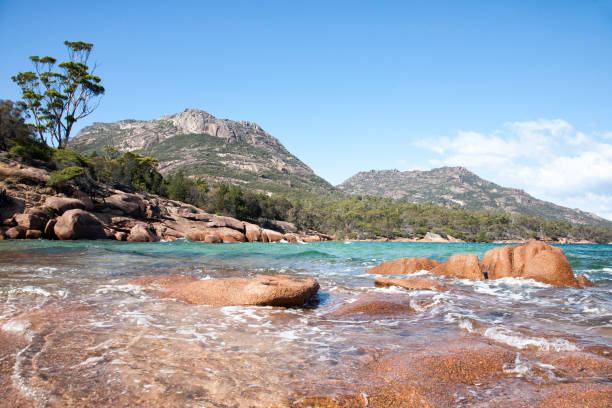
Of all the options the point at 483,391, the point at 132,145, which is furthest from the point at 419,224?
the point at 132,145

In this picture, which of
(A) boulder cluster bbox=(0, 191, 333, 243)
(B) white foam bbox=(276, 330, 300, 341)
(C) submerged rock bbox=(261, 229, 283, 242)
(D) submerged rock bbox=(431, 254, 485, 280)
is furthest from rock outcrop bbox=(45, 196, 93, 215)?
(B) white foam bbox=(276, 330, 300, 341)

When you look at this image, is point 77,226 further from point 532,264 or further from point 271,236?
point 532,264

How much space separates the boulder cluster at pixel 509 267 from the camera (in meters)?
10.5

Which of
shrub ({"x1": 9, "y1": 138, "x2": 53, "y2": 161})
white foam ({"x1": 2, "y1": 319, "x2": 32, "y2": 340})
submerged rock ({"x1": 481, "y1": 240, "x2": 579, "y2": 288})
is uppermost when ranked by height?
shrub ({"x1": 9, "y1": 138, "x2": 53, "y2": 161})

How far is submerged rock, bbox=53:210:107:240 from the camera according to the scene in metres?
26.7

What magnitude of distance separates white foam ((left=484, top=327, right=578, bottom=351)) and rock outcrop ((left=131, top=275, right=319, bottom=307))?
387 centimetres

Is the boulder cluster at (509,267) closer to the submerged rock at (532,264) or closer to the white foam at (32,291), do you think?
the submerged rock at (532,264)

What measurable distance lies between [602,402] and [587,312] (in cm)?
562

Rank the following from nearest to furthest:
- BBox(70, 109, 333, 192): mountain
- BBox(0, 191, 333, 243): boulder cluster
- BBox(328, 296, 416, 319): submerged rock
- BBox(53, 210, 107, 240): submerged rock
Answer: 1. BBox(328, 296, 416, 319): submerged rock
2. BBox(0, 191, 333, 243): boulder cluster
3. BBox(53, 210, 107, 240): submerged rock
4. BBox(70, 109, 333, 192): mountain

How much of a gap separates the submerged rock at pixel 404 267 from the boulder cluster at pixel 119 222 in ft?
87.8

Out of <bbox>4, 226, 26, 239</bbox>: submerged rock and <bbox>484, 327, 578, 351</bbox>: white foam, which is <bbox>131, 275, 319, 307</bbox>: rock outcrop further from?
<bbox>4, 226, 26, 239</bbox>: submerged rock

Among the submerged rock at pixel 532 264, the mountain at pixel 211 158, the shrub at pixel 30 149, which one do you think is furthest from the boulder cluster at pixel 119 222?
the mountain at pixel 211 158

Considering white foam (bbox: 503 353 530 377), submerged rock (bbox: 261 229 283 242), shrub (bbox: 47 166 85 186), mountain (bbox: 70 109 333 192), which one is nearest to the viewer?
white foam (bbox: 503 353 530 377)

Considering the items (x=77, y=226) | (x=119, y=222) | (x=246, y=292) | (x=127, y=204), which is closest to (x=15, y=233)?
(x=77, y=226)
